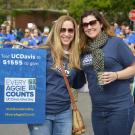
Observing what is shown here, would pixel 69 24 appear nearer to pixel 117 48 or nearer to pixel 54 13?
pixel 117 48

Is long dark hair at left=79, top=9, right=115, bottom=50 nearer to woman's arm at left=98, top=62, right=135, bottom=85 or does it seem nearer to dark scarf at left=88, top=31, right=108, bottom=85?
dark scarf at left=88, top=31, right=108, bottom=85

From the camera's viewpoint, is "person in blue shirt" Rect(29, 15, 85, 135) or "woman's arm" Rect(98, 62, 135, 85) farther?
"person in blue shirt" Rect(29, 15, 85, 135)

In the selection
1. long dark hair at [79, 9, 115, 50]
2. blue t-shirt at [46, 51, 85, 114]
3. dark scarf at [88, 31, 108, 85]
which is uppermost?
long dark hair at [79, 9, 115, 50]

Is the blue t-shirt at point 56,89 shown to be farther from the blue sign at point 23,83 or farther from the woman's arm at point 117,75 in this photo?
the woman's arm at point 117,75

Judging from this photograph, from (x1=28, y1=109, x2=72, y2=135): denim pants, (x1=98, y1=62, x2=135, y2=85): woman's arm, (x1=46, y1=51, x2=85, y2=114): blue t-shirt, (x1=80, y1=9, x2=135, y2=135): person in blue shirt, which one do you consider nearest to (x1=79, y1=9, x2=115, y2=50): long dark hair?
(x1=80, y1=9, x2=135, y2=135): person in blue shirt

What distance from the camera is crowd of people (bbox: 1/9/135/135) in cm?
424

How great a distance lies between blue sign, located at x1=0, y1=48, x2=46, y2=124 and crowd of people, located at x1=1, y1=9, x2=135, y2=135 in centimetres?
7

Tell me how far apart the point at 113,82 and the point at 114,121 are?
33 centimetres

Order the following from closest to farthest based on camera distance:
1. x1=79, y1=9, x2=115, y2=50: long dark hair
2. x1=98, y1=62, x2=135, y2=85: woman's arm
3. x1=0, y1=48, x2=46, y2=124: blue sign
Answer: x1=98, y1=62, x2=135, y2=85: woman's arm, x1=0, y1=48, x2=46, y2=124: blue sign, x1=79, y1=9, x2=115, y2=50: long dark hair

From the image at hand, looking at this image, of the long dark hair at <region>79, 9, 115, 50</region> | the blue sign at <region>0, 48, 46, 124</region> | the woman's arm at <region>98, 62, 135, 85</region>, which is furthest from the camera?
the long dark hair at <region>79, 9, 115, 50</region>

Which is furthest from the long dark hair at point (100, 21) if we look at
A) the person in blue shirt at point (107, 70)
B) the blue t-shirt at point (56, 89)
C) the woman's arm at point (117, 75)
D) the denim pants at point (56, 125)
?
the denim pants at point (56, 125)

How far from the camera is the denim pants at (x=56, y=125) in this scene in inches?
168

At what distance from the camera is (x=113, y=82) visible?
14.0 ft

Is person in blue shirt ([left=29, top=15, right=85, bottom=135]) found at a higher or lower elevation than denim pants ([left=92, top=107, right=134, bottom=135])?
higher
